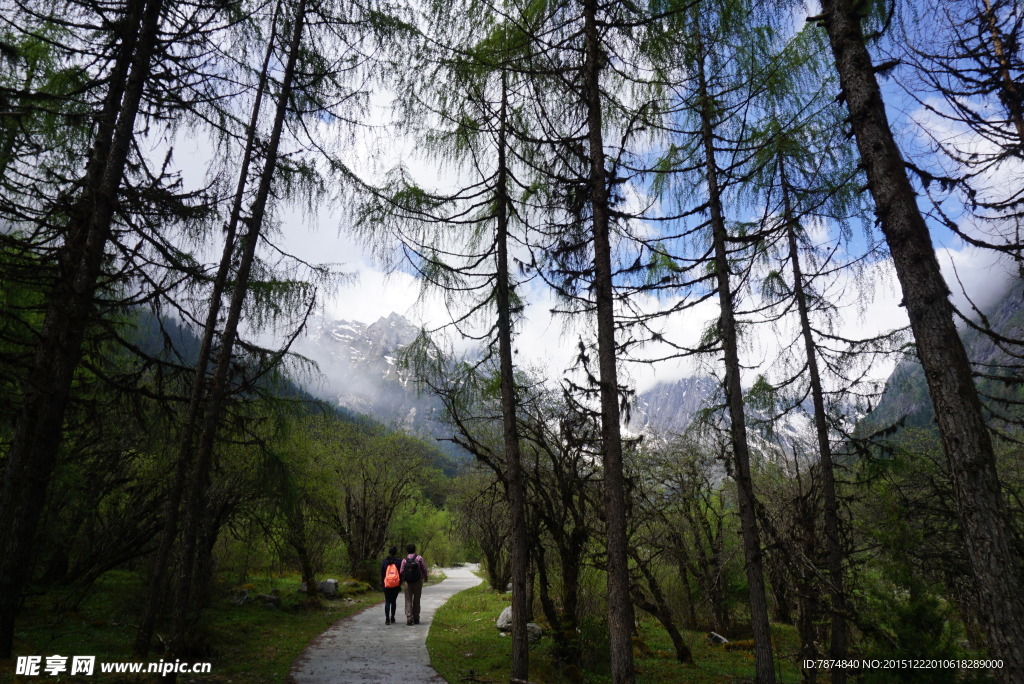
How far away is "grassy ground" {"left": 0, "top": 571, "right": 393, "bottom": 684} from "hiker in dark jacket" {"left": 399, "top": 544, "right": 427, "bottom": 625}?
1.94 m

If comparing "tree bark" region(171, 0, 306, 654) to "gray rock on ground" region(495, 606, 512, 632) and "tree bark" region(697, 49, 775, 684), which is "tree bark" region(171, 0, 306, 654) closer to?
"tree bark" region(697, 49, 775, 684)

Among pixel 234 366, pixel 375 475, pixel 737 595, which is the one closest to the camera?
pixel 234 366

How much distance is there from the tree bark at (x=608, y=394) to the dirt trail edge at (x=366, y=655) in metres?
3.56

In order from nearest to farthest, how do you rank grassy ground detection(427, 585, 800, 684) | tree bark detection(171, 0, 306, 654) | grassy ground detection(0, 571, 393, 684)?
tree bark detection(171, 0, 306, 654) < grassy ground detection(0, 571, 393, 684) < grassy ground detection(427, 585, 800, 684)

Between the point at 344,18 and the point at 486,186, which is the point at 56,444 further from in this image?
the point at 344,18

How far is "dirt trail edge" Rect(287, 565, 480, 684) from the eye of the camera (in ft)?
23.1

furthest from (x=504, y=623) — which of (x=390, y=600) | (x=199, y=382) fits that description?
(x=199, y=382)

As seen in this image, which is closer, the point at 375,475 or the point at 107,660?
the point at 107,660

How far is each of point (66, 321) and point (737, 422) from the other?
8417 millimetres

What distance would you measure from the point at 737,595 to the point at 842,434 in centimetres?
954

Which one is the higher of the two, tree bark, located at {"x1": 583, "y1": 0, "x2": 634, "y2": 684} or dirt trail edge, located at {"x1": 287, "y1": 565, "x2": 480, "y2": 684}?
tree bark, located at {"x1": 583, "y1": 0, "x2": 634, "y2": 684}

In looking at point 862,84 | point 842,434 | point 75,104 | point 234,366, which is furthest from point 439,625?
point 862,84

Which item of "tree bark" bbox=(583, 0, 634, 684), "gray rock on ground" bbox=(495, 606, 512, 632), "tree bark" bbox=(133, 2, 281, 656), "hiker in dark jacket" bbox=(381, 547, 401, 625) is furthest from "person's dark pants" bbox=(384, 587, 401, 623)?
"tree bark" bbox=(583, 0, 634, 684)

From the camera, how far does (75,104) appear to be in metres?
6.54
